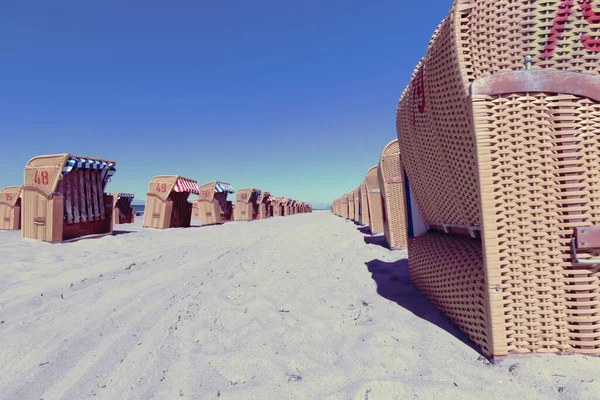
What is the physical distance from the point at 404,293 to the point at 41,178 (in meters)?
7.98

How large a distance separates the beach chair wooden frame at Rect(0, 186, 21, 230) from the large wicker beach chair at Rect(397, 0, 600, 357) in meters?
16.1

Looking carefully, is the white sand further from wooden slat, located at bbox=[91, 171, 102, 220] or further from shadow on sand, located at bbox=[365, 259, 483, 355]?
wooden slat, located at bbox=[91, 171, 102, 220]

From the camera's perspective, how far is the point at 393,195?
6094 mm

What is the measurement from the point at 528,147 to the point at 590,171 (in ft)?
1.19

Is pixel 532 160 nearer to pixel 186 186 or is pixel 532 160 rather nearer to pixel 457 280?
pixel 457 280

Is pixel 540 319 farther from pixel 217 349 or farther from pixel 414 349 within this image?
pixel 217 349

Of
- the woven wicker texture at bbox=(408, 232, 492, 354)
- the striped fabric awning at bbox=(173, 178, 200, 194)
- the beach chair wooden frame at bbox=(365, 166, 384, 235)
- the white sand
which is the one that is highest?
the striped fabric awning at bbox=(173, 178, 200, 194)

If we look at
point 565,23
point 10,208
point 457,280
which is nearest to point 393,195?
point 457,280

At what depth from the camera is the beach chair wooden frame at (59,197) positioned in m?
6.73

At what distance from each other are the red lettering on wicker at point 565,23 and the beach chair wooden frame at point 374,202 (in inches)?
249

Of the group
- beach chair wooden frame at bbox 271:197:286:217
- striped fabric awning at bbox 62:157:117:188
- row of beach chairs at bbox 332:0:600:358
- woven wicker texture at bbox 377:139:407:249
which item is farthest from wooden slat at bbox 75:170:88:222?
beach chair wooden frame at bbox 271:197:286:217

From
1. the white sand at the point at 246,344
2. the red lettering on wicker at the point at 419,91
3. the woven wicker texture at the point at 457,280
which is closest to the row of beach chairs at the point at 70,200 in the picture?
the white sand at the point at 246,344

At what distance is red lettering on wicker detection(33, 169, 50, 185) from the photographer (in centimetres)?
678

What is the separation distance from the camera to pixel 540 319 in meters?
1.82
